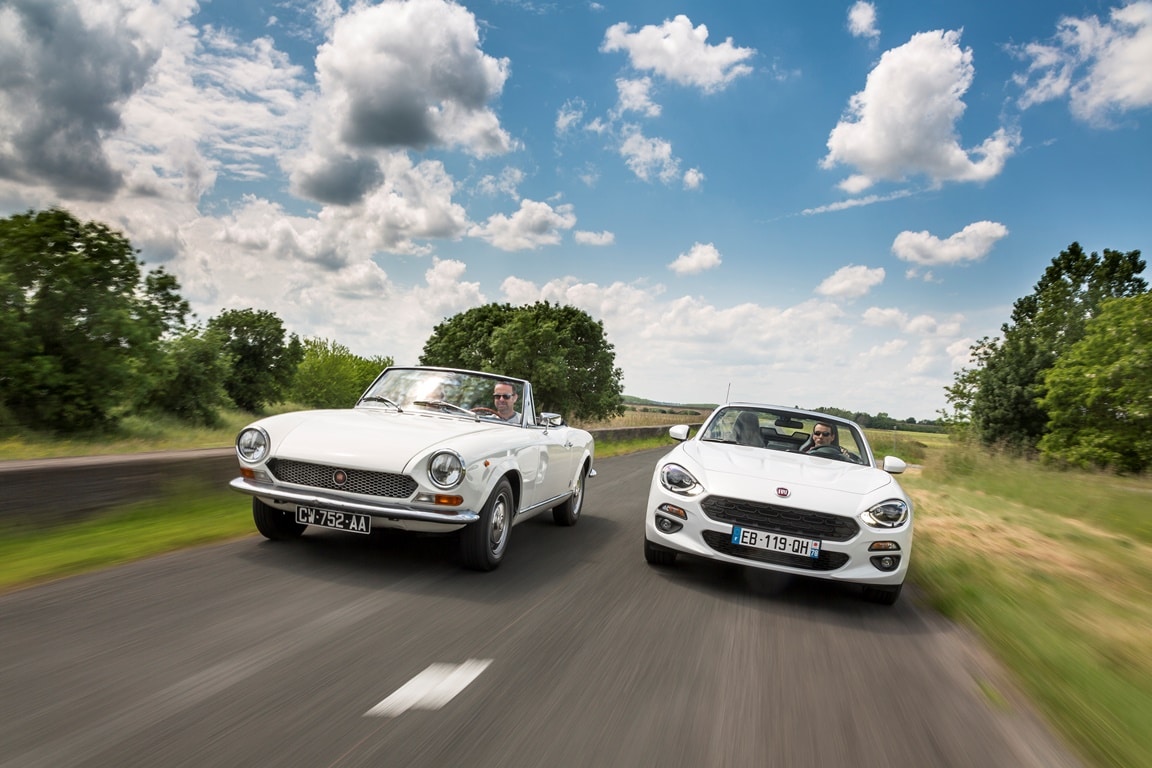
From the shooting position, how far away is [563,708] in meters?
3.20

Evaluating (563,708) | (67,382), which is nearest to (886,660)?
(563,708)

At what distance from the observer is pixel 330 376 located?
80.9 metres

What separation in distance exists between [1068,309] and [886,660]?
53.8 meters

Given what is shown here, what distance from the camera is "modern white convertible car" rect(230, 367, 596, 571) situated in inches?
206

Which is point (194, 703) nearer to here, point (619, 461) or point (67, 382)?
point (619, 461)

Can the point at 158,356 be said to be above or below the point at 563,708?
above

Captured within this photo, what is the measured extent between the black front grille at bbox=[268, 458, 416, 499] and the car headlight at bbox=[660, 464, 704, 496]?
6.79 ft

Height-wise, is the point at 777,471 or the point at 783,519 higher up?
the point at 777,471

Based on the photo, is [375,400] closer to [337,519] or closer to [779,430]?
[337,519]

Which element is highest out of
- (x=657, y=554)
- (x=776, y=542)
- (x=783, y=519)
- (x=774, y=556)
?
(x=783, y=519)

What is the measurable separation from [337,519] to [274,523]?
1.08 meters

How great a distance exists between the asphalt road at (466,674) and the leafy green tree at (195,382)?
41.2 m

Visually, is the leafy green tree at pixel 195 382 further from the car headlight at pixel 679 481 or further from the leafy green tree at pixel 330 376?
the car headlight at pixel 679 481

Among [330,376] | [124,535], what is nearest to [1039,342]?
[124,535]
